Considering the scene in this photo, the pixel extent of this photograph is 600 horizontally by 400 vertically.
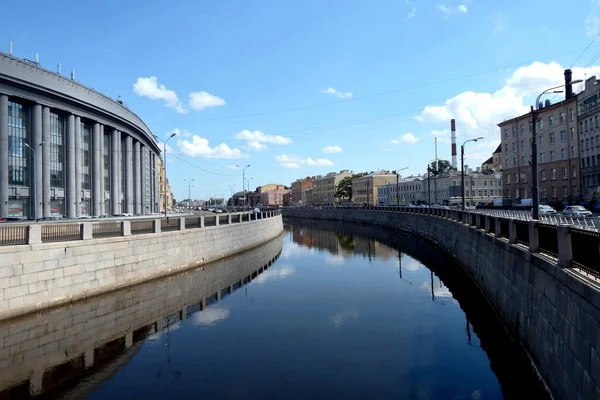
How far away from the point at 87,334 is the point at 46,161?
51.7 meters

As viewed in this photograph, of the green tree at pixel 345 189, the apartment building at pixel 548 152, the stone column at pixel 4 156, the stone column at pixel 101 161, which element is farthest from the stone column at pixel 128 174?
the green tree at pixel 345 189

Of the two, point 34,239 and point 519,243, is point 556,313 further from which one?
point 34,239

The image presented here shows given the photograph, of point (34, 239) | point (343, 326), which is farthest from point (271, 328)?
point (34, 239)

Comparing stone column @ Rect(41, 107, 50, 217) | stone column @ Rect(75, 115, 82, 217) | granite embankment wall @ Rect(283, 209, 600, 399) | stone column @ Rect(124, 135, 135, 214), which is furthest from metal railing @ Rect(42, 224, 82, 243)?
stone column @ Rect(124, 135, 135, 214)

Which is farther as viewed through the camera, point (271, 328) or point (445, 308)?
point (445, 308)

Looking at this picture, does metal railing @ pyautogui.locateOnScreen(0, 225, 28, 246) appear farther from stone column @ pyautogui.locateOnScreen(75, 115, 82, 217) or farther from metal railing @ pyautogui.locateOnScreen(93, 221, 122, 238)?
stone column @ pyautogui.locateOnScreen(75, 115, 82, 217)

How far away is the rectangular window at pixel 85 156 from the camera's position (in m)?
70.8

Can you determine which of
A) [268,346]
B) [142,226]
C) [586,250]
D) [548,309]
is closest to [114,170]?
[142,226]

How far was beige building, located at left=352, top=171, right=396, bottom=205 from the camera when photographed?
15062 centimetres

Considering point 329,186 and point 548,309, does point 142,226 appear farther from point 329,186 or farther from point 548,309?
point 329,186

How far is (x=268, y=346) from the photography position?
15.3 meters

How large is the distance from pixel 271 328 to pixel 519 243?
30.9ft

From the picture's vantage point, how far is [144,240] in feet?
82.7

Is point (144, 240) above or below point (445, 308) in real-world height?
above
